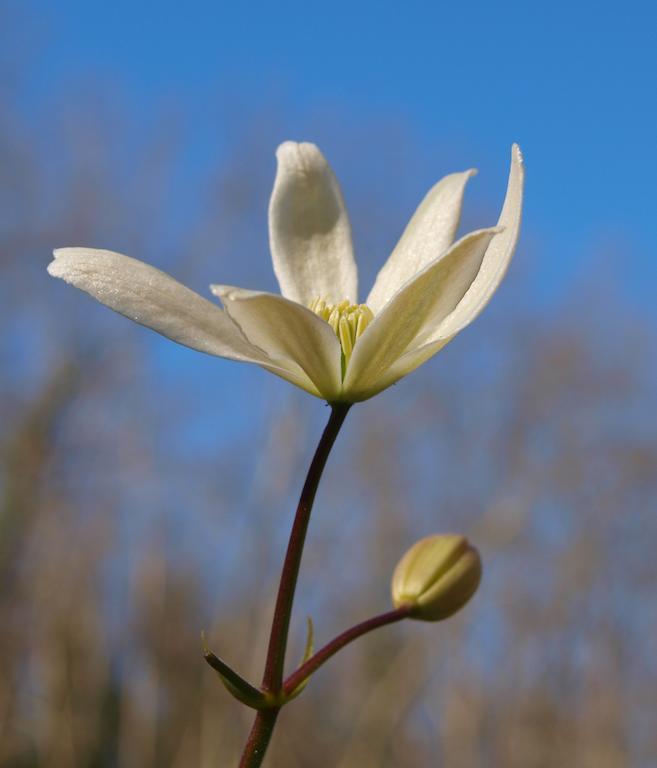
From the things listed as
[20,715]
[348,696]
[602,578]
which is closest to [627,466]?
[602,578]

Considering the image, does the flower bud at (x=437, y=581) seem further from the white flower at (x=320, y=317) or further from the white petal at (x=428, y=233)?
the white petal at (x=428, y=233)

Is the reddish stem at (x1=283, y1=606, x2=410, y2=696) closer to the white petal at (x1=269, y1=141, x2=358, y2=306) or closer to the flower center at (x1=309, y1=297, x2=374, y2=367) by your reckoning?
the flower center at (x1=309, y1=297, x2=374, y2=367)

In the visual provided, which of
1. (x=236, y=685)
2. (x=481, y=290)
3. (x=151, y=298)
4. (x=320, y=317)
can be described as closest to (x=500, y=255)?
(x=481, y=290)

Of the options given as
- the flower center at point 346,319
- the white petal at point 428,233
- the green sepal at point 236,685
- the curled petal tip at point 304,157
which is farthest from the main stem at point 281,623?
the curled petal tip at point 304,157

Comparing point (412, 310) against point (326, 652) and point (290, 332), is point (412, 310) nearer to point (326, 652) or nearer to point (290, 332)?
point (290, 332)

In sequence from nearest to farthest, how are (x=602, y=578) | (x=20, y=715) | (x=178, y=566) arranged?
(x=20, y=715) < (x=602, y=578) < (x=178, y=566)

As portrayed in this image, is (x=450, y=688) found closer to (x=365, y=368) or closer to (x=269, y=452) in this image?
(x=269, y=452)
